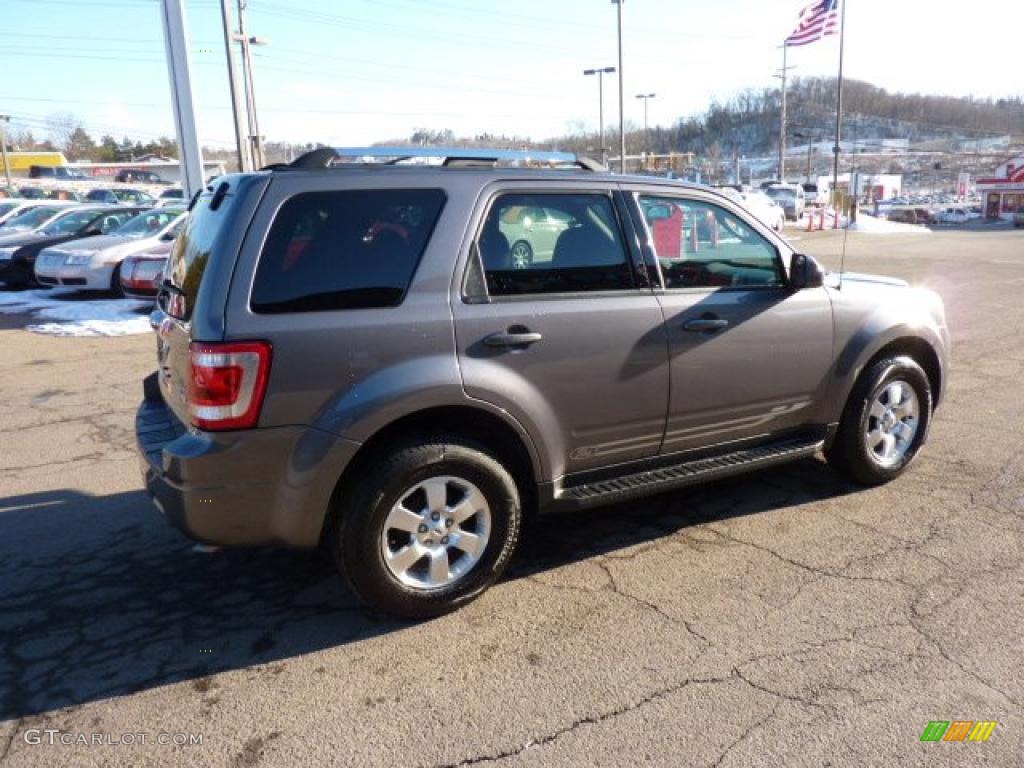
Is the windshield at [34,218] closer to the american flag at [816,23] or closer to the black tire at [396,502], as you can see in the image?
the black tire at [396,502]

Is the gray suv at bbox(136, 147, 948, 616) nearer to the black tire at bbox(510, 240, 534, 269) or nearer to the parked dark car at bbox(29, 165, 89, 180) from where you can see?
the black tire at bbox(510, 240, 534, 269)

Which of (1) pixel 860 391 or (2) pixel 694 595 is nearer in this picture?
(2) pixel 694 595

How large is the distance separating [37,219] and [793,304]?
18.5 meters

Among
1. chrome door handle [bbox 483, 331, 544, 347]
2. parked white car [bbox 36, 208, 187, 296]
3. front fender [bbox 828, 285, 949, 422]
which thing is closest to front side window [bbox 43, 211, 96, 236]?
parked white car [bbox 36, 208, 187, 296]

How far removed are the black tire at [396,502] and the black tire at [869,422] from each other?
7.17 feet

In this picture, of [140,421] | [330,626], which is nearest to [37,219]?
[140,421]

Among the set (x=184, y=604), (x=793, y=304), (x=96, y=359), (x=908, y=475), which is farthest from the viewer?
(x=96, y=359)

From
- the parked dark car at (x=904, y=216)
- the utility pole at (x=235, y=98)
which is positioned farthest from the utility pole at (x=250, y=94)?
the parked dark car at (x=904, y=216)

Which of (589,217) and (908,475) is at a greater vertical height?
(589,217)

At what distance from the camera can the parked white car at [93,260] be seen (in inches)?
493

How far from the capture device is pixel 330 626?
3.30 metres

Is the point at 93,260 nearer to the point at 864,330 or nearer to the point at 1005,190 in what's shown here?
the point at 864,330

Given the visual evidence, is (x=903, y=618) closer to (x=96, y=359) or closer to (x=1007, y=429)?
(x=1007, y=429)

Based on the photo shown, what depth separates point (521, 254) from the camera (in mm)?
3516
